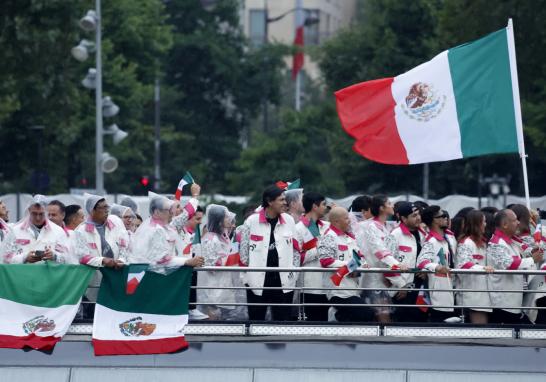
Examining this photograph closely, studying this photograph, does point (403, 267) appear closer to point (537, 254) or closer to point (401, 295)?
point (401, 295)

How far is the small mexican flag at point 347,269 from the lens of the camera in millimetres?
11953

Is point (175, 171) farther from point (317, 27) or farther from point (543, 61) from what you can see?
point (317, 27)

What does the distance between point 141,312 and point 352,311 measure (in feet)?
6.17

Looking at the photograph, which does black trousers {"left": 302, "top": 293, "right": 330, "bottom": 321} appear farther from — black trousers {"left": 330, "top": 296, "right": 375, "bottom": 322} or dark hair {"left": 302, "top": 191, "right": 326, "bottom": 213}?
dark hair {"left": 302, "top": 191, "right": 326, "bottom": 213}

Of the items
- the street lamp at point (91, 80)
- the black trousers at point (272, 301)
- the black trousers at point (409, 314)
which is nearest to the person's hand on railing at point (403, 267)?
the black trousers at point (409, 314)

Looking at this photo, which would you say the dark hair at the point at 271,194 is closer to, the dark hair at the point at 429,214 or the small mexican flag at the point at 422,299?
the dark hair at the point at 429,214

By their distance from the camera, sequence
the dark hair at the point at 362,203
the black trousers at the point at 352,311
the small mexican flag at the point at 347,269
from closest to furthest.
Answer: the small mexican flag at the point at 347,269 < the black trousers at the point at 352,311 < the dark hair at the point at 362,203

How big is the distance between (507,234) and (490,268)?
22.4 inches

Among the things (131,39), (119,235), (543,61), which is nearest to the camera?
(119,235)

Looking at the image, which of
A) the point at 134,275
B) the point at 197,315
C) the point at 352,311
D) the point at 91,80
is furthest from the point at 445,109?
the point at 91,80

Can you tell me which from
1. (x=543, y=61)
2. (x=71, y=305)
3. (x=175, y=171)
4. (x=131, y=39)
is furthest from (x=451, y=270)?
(x=175, y=171)

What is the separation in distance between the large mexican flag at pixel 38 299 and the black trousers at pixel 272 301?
60.1 inches

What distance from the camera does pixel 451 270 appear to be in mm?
12016

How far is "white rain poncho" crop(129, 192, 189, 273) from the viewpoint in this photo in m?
12.2
